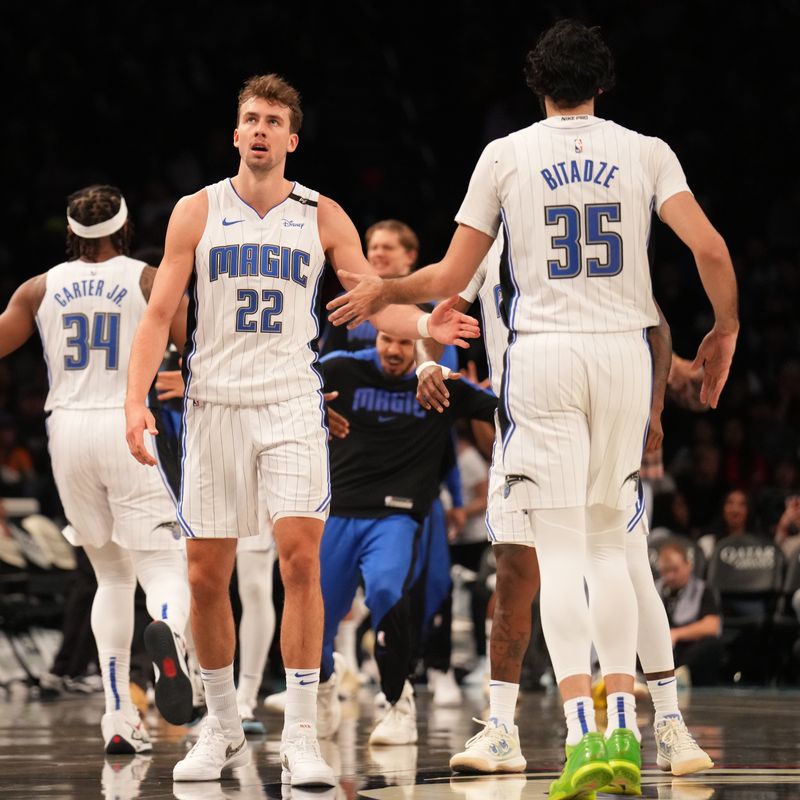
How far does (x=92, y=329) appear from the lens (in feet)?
21.4

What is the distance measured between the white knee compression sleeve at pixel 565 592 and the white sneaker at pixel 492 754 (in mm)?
910

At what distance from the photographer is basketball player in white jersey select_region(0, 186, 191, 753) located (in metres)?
6.43

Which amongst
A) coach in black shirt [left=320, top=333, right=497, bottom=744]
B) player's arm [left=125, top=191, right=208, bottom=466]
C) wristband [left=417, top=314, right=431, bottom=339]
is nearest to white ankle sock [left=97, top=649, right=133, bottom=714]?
coach in black shirt [left=320, top=333, right=497, bottom=744]

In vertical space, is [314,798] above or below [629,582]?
below

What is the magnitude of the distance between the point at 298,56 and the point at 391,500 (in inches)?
Answer: 443

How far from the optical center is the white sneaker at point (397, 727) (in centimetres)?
682

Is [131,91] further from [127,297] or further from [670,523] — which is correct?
[127,297]

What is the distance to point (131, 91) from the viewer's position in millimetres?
17188

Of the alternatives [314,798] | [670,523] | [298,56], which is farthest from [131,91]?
[314,798]

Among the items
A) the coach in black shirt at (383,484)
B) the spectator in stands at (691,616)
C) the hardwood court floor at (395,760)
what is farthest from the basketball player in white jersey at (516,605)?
the spectator in stands at (691,616)

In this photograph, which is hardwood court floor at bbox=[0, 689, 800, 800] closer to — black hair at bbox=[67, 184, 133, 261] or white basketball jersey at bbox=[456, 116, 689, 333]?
white basketball jersey at bbox=[456, 116, 689, 333]

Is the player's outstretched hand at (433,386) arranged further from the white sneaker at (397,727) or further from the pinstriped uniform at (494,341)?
the white sneaker at (397,727)

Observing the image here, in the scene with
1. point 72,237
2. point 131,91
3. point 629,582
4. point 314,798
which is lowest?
point 314,798

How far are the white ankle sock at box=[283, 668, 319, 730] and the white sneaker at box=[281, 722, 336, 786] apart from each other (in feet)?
0.09
